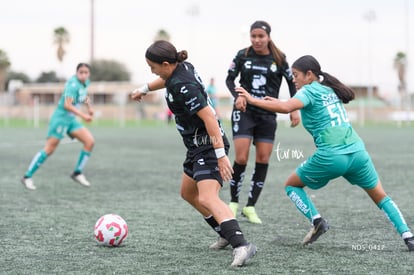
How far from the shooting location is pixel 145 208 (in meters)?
8.77

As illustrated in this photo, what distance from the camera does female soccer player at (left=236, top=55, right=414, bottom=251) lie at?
5.92 m

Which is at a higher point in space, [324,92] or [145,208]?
[324,92]

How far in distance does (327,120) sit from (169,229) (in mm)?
2135

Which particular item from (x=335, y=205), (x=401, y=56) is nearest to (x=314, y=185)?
(x=335, y=205)

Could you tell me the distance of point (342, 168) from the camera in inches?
234

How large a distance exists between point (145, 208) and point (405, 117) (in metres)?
37.7

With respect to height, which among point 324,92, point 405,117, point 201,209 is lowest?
point 405,117

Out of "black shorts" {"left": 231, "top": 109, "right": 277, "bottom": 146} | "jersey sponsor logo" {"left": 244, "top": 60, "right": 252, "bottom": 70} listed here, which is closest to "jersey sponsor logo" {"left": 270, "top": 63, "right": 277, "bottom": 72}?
"jersey sponsor logo" {"left": 244, "top": 60, "right": 252, "bottom": 70}

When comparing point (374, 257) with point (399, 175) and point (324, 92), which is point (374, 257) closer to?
point (324, 92)

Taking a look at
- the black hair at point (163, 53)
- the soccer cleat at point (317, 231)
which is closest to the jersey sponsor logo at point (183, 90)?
the black hair at point (163, 53)

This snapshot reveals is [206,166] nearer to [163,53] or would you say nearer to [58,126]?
[163,53]

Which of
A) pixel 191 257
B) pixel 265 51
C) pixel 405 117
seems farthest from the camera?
pixel 405 117

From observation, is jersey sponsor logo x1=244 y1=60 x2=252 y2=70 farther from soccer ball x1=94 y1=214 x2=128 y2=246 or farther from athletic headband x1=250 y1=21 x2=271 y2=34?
soccer ball x1=94 y1=214 x2=128 y2=246

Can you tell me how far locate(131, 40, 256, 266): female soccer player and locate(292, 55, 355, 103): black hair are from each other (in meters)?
0.98
